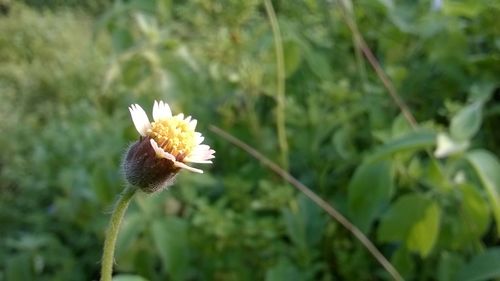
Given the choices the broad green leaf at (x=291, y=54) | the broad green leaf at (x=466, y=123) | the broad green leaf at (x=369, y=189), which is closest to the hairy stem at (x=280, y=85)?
the broad green leaf at (x=291, y=54)

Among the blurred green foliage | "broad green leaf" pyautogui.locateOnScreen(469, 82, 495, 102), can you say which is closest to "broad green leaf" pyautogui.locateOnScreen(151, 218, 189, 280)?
the blurred green foliage

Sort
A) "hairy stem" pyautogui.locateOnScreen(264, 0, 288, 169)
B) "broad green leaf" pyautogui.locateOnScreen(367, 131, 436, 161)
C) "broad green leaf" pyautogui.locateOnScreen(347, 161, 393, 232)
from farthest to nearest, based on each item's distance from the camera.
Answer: "hairy stem" pyautogui.locateOnScreen(264, 0, 288, 169) → "broad green leaf" pyautogui.locateOnScreen(347, 161, 393, 232) → "broad green leaf" pyautogui.locateOnScreen(367, 131, 436, 161)

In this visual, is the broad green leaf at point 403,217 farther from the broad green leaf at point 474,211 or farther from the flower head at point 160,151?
the flower head at point 160,151

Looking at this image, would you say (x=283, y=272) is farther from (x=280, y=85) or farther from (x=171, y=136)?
(x=171, y=136)

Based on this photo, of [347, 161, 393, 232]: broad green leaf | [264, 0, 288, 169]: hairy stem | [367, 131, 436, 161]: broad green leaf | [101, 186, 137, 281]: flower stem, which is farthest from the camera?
[264, 0, 288, 169]: hairy stem

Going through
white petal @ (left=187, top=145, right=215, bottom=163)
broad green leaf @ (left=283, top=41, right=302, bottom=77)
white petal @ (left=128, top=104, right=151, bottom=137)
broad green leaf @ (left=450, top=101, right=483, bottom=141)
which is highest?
broad green leaf @ (left=283, top=41, right=302, bottom=77)

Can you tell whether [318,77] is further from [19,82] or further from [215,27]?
[19,82]

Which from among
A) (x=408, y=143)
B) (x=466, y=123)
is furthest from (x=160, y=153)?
(x=466, y=123)

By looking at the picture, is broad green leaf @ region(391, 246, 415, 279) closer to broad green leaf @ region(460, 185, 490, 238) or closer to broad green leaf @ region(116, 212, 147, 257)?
broad green leaf @ region(460, 185, 490, 238)
